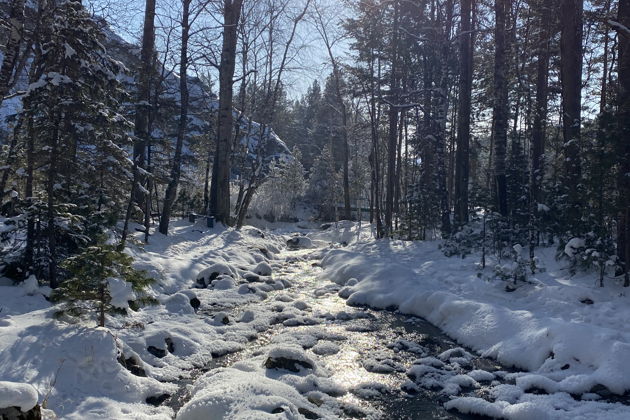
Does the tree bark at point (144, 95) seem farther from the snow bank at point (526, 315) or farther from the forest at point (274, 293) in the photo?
the snow bank at point (526, 315)

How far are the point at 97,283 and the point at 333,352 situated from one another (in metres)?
3.58

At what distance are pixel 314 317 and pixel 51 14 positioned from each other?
7226 millimetres

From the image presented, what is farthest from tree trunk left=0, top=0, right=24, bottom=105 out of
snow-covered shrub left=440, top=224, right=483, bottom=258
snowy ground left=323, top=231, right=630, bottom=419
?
snow-covered shrub left=440, top=224, right=483, bottom=258

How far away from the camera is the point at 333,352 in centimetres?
691

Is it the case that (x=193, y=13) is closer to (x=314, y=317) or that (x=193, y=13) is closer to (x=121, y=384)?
(x=314, y=317)


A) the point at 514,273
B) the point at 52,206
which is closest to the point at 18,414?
the point at 52,206

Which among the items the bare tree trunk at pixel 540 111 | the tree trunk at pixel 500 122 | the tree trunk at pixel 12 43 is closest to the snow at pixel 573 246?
the bare tree trunk at pixel 540 111

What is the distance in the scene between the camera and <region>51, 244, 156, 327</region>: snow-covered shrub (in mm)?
5453

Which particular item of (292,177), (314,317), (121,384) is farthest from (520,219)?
(292,177)

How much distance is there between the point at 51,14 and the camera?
296 inches

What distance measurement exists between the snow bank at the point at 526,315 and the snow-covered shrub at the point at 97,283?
4802mm

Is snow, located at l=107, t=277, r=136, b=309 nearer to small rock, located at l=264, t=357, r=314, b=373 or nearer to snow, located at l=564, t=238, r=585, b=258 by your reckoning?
small rock, located at l=264, t=357, r=314, b=373

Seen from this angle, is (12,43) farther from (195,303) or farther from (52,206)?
(195,303)

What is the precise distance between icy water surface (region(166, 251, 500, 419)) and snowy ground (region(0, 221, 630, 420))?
0.02 m
